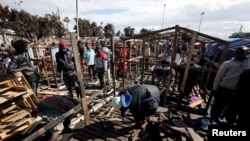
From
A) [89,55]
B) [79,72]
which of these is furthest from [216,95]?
[89,55]

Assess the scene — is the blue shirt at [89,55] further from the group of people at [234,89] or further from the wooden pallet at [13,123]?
the group of people at [234,89]

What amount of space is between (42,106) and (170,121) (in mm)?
3173

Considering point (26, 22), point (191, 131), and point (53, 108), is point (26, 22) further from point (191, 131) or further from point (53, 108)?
point (191, 131)

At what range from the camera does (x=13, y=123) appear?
403 cm

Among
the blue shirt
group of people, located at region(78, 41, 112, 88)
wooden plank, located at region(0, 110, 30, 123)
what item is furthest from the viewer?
the blue shirt

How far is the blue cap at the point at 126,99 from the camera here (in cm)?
373

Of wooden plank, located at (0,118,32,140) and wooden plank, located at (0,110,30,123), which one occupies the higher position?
wooden plank, located at (0,110,30,123)

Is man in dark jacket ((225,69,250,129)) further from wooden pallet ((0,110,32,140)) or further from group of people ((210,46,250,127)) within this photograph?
wooden pallet ((0,110,32,140))

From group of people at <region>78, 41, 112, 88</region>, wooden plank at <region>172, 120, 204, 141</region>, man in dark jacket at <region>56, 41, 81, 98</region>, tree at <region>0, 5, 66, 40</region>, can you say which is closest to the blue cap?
wooden plank at <region>172, 120, 204, 141</region>

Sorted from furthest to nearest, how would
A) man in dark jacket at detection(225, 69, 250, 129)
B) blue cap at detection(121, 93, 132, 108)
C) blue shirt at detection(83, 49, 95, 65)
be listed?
blue shirt at detection(83, 49, 95, 65)
blue cap at detection(121, 93, 132, 108)
man in dark jacket at detection(225, 69, 250, 129)

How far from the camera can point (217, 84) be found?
14.5 ft

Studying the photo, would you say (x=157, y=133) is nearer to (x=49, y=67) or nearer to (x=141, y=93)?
(x=141, y=93)

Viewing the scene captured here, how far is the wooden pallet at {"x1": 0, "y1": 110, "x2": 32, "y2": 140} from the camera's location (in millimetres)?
3766

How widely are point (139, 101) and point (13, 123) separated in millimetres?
2928
